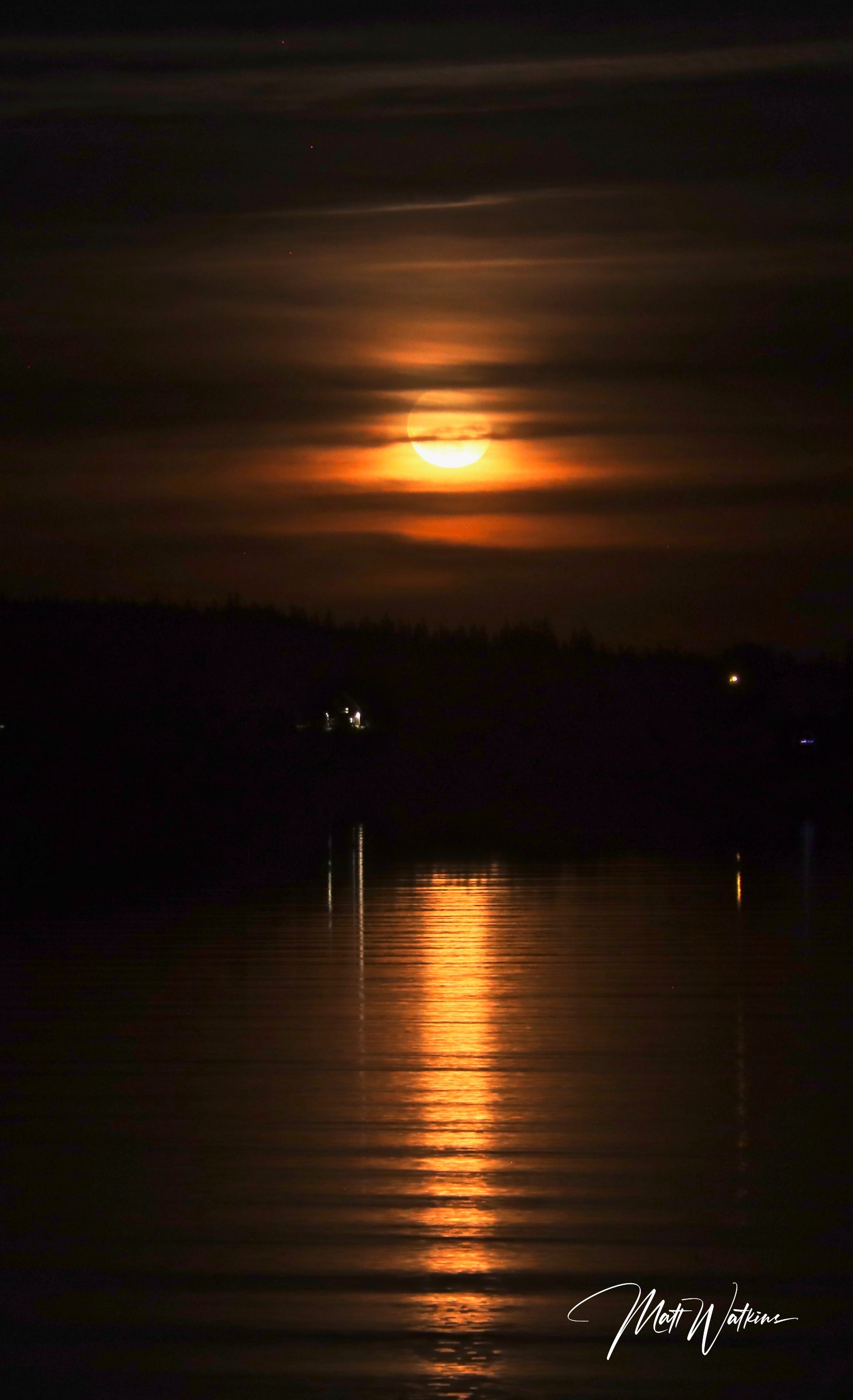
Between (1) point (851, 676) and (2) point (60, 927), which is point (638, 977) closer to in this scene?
(2) point (60, 927)

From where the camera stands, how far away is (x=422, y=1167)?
20.0ft

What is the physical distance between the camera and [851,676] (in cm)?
8950

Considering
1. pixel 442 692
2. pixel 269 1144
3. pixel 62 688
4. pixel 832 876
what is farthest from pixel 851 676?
pixel 269 1144

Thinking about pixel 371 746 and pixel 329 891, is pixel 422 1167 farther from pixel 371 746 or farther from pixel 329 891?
pixel 371 746

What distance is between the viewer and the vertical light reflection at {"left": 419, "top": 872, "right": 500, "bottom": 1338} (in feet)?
15.5

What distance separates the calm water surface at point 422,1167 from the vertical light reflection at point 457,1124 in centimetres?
2

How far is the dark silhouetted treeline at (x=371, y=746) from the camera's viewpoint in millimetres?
24672

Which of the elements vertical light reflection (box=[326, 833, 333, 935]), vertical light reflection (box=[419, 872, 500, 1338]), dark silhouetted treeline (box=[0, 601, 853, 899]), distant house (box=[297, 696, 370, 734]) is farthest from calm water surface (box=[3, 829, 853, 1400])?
distant house (box=[297, 696, 370, 734])

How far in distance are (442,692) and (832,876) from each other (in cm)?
4873
